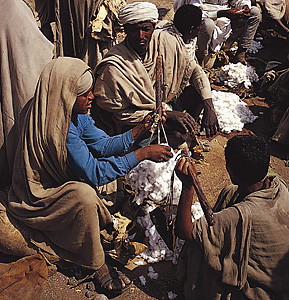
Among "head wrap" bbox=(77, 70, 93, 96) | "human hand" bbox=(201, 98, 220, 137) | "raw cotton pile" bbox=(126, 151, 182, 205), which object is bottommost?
"raw cotton pile" bbox=(126, 151, 182, 205)

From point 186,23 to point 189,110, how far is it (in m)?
1.06

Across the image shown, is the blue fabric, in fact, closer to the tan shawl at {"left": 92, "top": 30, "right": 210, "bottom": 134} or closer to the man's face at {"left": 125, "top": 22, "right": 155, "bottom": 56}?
the tan shawl at {"left": 92, "top": 30, "right": 210, "bottom": 134}

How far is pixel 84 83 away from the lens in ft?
8.78

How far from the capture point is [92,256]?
9.68 ft

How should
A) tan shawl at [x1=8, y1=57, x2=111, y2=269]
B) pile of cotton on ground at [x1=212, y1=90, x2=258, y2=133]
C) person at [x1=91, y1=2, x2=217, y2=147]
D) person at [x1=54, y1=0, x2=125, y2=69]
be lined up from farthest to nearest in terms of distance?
1. pile of cotton on ground at [x1=212, y1=90, x2=258, y2=133]
2. person at [x1=54, y1=0, x2=125, y2=69]
3. person at [x1=91, y1=2, x2=217, y2=147]
4. tan shawl at [x1=8, y1=57, x2=111, y2=269]

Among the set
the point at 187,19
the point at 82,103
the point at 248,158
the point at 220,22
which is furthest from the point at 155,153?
the point at 220,22

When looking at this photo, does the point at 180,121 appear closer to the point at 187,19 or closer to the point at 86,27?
the point at 187,19

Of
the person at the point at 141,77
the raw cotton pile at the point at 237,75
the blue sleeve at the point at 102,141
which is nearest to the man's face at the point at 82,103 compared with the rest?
the blue sleeve at the point at 102,141

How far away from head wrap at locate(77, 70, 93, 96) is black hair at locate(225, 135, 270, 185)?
1160 mm

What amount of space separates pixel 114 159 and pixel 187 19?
7.42 feet

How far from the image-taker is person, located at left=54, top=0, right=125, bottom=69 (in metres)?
5.02

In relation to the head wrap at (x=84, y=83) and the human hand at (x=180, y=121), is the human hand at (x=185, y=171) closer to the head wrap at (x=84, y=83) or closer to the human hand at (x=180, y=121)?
the head wrap at (x=84, y=83)

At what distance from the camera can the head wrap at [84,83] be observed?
2.66m

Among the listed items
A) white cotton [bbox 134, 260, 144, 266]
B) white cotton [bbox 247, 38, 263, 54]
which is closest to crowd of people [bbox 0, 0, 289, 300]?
white cotton [bbox 134, 260, 144, 266]
